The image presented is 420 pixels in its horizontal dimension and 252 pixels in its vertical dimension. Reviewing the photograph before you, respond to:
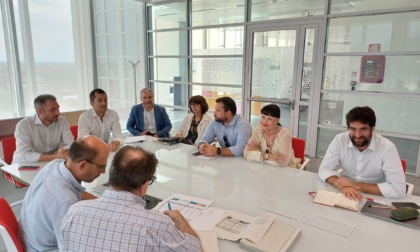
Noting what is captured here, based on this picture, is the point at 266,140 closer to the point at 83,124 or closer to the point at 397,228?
the point at 397,228

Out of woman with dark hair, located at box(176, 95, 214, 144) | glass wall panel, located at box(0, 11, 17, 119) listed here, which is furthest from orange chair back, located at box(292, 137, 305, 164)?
glass wall panel, located at box(0, 11, 17, 119)

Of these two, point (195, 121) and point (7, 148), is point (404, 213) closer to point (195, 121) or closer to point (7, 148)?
point (195, 121)

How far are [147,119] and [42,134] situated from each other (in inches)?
61.8

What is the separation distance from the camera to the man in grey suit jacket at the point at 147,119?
13.4ft

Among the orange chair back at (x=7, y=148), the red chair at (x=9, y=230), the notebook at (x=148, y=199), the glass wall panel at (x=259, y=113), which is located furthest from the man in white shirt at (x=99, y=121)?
the glass wall panel at (x=259, y=113)

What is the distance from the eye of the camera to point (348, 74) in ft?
14.9

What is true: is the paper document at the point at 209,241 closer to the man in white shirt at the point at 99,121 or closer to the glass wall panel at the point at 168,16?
the man in white shirt at the point at 99,121

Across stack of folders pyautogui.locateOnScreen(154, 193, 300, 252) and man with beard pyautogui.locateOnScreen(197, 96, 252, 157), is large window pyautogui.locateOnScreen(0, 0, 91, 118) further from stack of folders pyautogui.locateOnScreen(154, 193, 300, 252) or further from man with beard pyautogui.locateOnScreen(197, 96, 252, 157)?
stack of folders pyautogui.locateOnScreen(154, 193, 300, 252)

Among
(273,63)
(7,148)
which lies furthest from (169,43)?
(7,148)

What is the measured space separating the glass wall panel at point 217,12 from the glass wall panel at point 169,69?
0.92 meters

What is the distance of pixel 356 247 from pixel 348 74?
383 centimetres

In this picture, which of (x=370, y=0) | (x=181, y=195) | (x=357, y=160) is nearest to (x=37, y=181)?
(x=181, y=195)

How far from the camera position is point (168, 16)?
641cm

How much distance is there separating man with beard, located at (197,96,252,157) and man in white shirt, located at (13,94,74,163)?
4.31 ft
